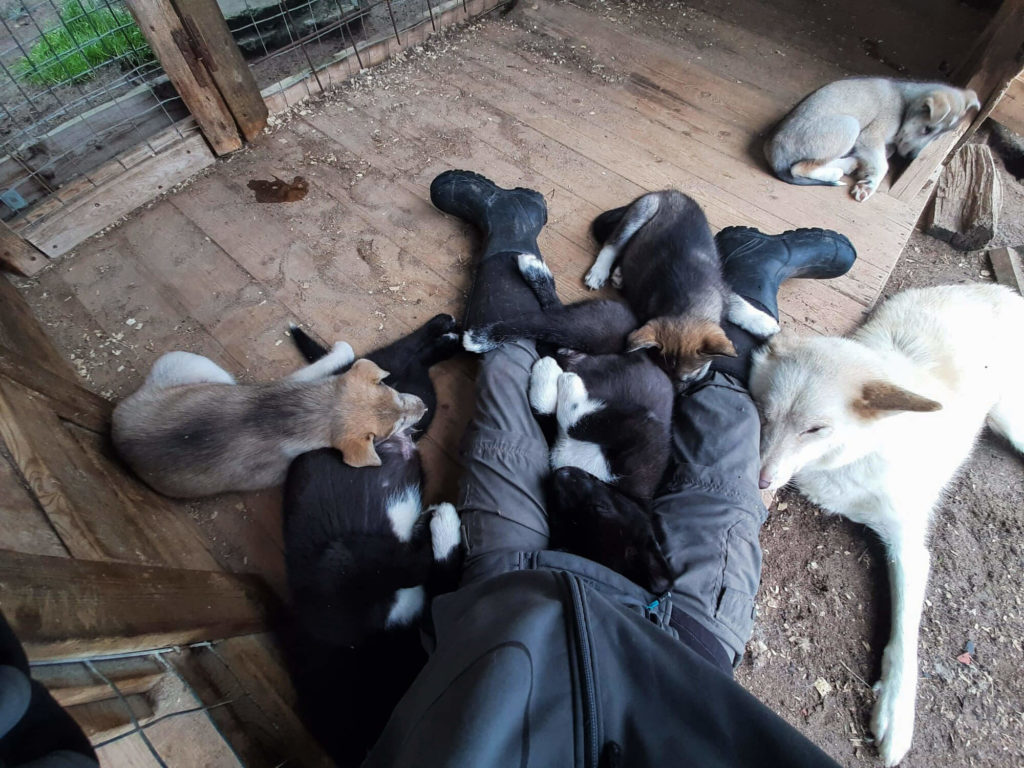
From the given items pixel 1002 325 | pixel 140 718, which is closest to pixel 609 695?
pixel 140 718

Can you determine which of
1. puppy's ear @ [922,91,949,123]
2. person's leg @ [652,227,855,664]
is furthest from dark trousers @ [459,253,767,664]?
puppy's ear @ [922,91,949,123]

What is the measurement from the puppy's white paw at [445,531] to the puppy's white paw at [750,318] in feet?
5.93

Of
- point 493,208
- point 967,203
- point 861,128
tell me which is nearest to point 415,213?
point 493,208

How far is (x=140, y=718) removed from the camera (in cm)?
132

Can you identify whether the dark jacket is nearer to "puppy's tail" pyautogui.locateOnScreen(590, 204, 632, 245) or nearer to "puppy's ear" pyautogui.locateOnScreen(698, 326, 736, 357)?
"puppy's ear" pyautogui.locateOnScreen(698, 326, 736, 357)

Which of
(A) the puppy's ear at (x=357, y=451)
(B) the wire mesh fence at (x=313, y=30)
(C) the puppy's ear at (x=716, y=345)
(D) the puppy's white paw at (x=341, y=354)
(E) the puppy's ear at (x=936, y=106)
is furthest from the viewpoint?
(B) the wire mesh fence at (x=313, y=30)

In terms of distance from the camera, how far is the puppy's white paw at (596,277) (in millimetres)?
3166

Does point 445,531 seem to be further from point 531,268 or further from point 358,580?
point 531,268

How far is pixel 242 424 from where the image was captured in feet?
7.49

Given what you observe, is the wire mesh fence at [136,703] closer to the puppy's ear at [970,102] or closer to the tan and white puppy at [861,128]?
the tan and white puppy at [861,128]

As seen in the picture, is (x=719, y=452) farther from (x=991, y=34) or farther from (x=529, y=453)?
(x=991, y=34)

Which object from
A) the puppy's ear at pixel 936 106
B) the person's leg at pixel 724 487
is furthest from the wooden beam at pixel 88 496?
the puppy's ear at pixel 936 106

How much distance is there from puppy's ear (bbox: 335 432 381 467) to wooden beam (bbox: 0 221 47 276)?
2.18 metres

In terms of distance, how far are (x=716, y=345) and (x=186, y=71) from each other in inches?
132
